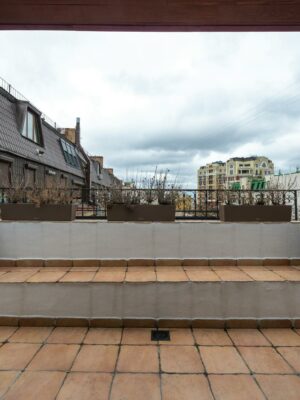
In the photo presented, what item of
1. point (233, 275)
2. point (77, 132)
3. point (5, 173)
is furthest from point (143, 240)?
point (77, 132)

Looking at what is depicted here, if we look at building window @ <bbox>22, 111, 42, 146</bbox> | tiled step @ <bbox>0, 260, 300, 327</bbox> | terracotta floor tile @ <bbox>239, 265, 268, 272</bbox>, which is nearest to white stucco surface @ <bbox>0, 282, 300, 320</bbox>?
tiled step @ <bbox>0, 260, 300, 327</bbox>

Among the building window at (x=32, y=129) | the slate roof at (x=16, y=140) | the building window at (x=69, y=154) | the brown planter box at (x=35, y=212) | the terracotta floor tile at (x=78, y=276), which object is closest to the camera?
the terracotta floor tile at (x=78, y=276)

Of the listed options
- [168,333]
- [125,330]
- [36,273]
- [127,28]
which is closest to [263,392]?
[168,333]

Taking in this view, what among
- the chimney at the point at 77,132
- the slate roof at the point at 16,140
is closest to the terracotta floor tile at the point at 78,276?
the slate roof at the point at 16,140

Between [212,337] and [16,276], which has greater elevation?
[16,276]

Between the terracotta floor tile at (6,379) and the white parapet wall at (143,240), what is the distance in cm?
166

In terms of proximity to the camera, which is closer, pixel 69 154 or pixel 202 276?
pixel 202 276

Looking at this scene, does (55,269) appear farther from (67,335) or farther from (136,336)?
(136,336)

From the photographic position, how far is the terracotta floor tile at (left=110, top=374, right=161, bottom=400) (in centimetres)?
163

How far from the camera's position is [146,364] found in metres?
1.96

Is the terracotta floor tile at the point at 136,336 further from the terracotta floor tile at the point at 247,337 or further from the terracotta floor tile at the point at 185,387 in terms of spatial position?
the terracotta floor tile at the point at 247,337

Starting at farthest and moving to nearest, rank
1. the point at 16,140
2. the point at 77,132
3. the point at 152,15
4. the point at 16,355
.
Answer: the point at 77,132 < the point at 16,140 < the point at 16,355 < the point at 152,15

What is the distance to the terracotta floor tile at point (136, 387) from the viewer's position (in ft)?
5.35

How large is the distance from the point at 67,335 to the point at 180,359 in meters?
1.09
